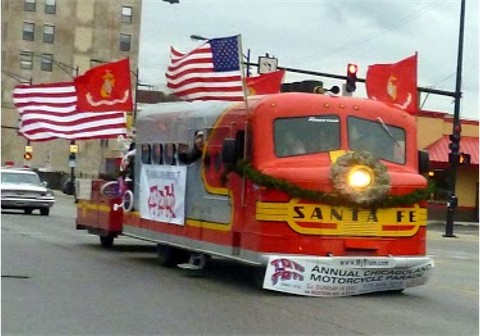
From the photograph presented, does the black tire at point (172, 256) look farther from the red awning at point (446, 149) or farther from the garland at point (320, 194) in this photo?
the red awning at point (446, 149)

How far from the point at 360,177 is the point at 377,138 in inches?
46.9

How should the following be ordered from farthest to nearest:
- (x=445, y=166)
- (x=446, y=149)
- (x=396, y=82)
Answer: (x=446, y=149), (x=445, y=166), (x=396, y=82)

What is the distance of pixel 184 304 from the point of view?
11938mm

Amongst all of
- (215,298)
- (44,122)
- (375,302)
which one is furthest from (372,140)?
(44,122)

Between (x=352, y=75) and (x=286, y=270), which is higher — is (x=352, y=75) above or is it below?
above

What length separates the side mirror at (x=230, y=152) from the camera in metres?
13.7

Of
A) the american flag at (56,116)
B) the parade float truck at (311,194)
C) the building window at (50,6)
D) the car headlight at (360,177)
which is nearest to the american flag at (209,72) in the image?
the parade float truck at (311,194)

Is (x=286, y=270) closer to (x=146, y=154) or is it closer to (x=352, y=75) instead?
(x=146, y=154)

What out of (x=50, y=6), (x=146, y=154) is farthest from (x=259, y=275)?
(x=50, y=6)

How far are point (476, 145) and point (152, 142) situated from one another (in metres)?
37.6

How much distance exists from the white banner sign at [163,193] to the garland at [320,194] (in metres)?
2.13

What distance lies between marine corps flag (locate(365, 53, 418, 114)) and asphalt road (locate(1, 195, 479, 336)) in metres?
5.02

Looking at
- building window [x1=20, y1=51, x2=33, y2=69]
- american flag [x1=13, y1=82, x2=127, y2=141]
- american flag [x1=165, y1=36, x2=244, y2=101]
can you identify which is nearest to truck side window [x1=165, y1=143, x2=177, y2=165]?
american flag [x1=165, y1=36, x2=244, y2=101]

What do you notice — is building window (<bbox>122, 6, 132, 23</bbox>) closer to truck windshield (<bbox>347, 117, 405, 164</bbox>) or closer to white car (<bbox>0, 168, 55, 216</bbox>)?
white car (<bbox>0, 168, 55, 216</bbox>)
